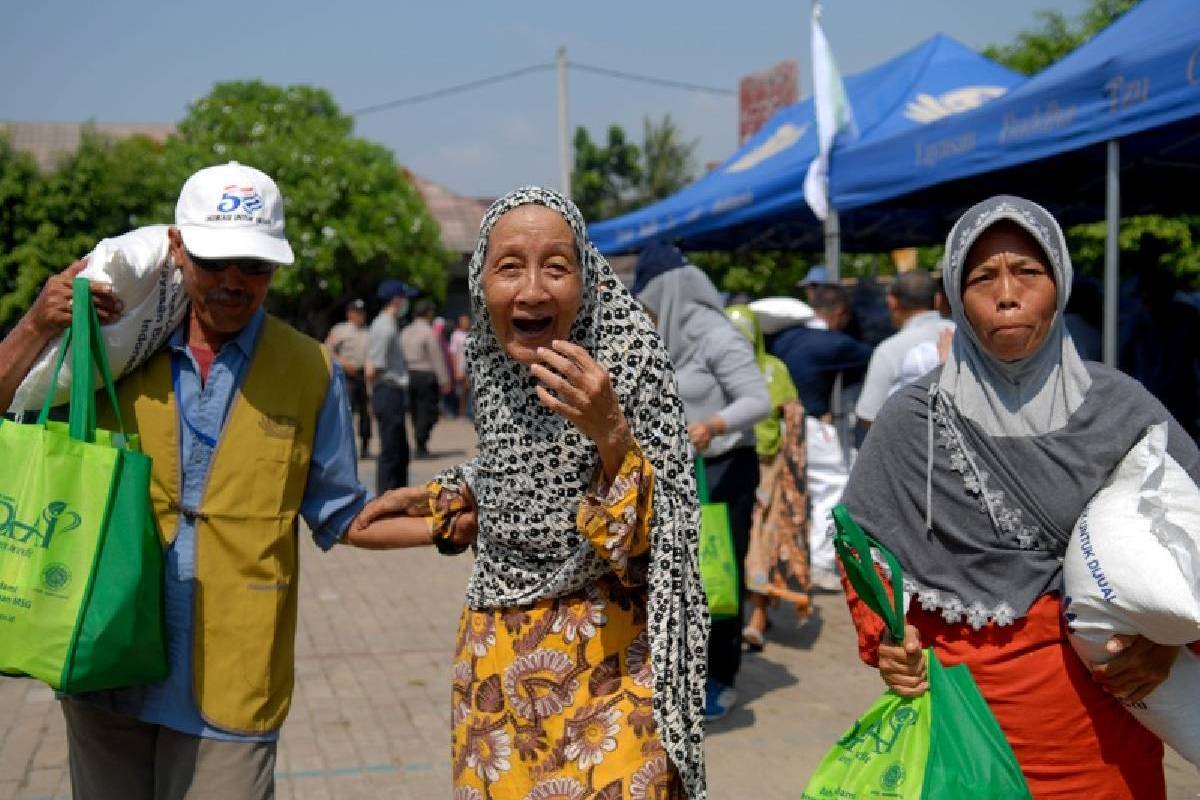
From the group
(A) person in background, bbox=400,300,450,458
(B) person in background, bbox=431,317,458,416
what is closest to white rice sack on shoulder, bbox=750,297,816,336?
(A) person in background, bbox=400,300,450,458

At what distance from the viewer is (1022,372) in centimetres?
275

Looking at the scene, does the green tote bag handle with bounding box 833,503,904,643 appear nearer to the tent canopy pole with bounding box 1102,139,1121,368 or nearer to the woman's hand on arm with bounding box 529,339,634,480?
the woman's hand on arm with bounding box 529,339,634,480

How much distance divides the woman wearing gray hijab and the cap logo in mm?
1502

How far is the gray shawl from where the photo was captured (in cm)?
266

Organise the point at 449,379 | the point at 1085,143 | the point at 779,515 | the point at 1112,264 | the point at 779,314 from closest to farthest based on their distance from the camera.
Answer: the point at 1085,143 → the point at 1112,264 → the point at 779,515 → the point at 779,314 → the point at 449,379

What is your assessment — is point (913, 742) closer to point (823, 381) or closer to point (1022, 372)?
point (1022, 372)

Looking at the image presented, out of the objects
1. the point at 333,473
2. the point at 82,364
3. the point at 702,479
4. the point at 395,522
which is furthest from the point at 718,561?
the point at 82,364

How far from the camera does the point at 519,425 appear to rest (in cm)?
275

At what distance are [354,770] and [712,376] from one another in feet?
7.14

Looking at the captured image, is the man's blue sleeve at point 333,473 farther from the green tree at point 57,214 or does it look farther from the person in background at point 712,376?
the green tree at point 57,214

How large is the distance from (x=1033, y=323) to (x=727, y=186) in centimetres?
947

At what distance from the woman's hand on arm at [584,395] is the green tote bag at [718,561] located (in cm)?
282

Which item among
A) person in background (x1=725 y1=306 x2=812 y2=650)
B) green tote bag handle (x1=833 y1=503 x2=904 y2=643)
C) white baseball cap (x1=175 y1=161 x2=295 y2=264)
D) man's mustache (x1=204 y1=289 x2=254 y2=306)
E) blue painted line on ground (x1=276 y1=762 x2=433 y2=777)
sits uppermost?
white baseball cap (x1=175 y1=161 x2=295 y2=264)

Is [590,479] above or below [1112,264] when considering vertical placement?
below
